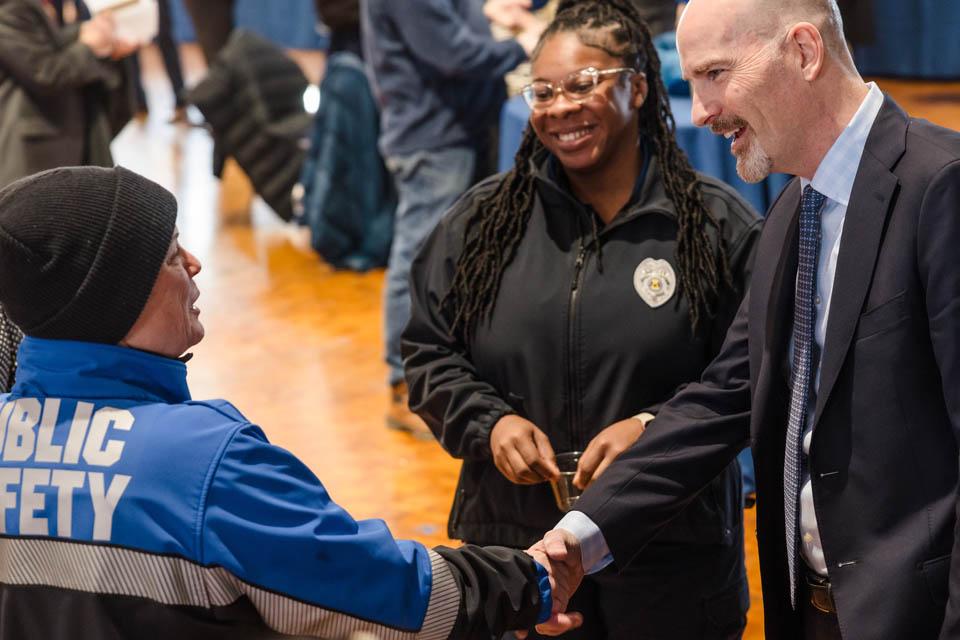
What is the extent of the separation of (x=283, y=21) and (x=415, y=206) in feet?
29.0

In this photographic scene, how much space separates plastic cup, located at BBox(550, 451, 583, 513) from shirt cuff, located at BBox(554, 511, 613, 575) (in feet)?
0.33

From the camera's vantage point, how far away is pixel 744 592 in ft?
8.54

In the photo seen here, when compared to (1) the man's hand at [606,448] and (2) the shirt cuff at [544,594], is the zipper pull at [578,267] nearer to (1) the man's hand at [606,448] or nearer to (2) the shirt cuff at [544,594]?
(1) the man's hand at [606,448]

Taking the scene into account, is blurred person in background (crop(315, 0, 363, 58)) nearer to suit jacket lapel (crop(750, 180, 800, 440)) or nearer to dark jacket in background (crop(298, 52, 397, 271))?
dark jacket in background (crop(298, 52, 397, 271))

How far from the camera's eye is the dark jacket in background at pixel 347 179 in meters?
7.09

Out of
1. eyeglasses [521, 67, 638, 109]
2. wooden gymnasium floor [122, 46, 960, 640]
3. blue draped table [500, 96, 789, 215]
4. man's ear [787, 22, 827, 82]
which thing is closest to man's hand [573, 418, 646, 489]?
eyeglasses [521, 67, 638, 109]

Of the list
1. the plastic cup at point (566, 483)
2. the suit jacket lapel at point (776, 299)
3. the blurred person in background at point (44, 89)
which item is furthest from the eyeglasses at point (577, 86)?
the blurred person in background at point (44, 89)

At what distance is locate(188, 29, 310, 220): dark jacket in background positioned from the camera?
25.7ft

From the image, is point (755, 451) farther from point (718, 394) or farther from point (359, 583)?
point (359, 583)

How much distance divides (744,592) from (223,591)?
1270 mm

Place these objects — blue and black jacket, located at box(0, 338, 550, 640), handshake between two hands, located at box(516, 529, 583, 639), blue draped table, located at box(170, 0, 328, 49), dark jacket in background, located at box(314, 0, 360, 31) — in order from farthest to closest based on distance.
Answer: blue draped table, located at box(170, 0, 328, 49)
dark jacket in background, located at box(314, 0, 360, 31)
handshake between two hands, located at box(516, 529, 583, 639)
blue and black jacket, located at box(0, 338, 550, 640)

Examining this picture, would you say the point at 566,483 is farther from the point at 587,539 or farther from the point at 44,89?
the point at 44,89

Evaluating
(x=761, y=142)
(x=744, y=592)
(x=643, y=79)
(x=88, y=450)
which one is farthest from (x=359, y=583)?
(x=643, y=79)

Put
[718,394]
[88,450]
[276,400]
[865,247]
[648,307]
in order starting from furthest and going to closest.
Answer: [276,400]
[648,307]
[718,394]
[865,247]
[88,450]
